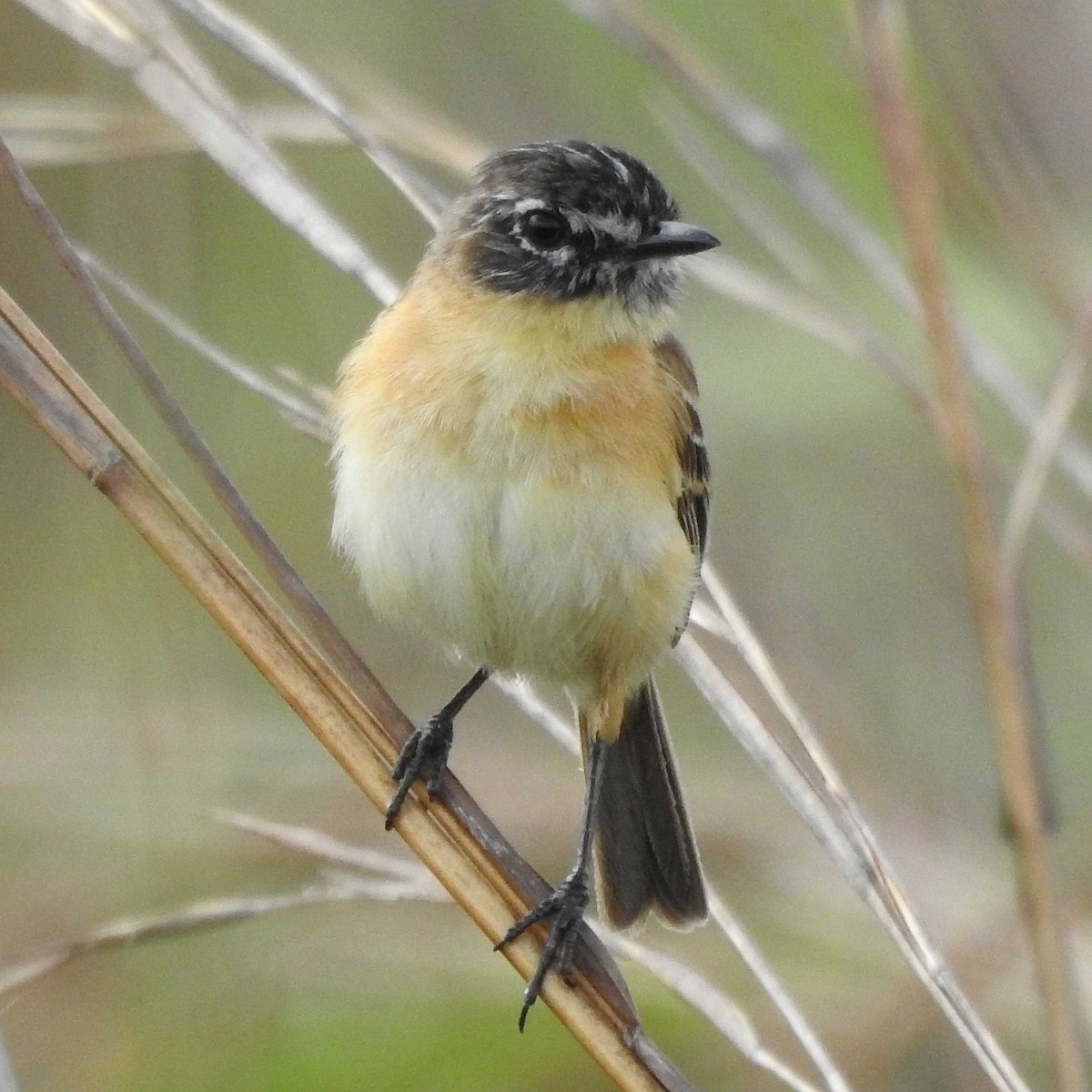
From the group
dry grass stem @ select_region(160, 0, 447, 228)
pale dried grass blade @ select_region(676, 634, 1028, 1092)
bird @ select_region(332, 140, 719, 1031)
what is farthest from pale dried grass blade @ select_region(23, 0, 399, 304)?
pale dried grass blade @ select_region(676, 634, 1028, 1092)

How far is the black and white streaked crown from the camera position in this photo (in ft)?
9.88

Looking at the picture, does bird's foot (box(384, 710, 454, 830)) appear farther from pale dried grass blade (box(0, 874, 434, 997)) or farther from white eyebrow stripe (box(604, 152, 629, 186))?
white eyebrow stripe (box(604, 152, 629, 186))

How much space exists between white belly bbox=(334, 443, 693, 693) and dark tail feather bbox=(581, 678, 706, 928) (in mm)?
404

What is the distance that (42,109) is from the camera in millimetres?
3115

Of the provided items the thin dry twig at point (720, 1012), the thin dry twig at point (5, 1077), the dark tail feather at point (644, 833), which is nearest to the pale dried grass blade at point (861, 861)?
the thin dry twig at point (720, 1012)

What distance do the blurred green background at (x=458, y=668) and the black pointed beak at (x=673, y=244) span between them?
1.60 ft

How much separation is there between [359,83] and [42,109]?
60cm

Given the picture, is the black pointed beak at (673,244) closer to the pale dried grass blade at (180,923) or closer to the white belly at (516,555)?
the white belly at (516,555)

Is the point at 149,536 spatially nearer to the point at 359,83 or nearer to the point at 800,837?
the point at 359,83

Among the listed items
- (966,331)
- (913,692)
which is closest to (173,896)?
(966,331)

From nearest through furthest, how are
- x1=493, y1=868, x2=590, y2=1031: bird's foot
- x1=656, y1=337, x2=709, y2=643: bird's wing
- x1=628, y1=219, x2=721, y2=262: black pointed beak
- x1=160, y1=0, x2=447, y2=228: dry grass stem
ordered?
x1=493, y1=868, x2=590, y2=1031: bird's foot, x1=160, y1=0, x2=447, y2=228: dry grass stem, x1=628, y1=219, x2=721, y2=262: black pointed beak, x1=656, y1=337, x2=709, y2=643: bird's wing

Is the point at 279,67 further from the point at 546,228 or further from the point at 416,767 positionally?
the point at 416,767

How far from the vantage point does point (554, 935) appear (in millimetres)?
2297

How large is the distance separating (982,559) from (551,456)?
720 millimetres
